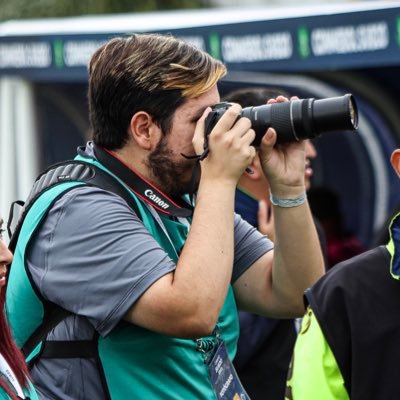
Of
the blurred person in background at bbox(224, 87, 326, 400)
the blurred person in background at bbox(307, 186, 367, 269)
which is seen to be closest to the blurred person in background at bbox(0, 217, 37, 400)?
the blurred person in background at bbox(224, 87, 326, 400)

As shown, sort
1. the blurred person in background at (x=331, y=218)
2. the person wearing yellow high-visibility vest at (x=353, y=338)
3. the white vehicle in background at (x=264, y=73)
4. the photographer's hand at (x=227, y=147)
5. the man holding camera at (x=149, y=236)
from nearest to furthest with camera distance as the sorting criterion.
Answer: the person wearing yellow high-visibility vest at (x=353, y=338) < the man holding camera at (x=149, y=236) < the photographer's hand at (x=227, y=147) < the white vehicle in background at (x=264, y=73) < the blurred person in background at (x=331, y=218)

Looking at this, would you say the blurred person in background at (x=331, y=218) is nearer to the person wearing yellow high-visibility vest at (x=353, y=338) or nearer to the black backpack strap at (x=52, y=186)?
the black backpack strap at (x=52, y=186)

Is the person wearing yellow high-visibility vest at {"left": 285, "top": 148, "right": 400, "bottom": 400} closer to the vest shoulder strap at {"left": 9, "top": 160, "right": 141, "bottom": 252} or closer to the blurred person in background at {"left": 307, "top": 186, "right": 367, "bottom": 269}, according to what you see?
the vest shoulder strap at {"left": 9, "top": 160, "right": 141, "bottom": 252}

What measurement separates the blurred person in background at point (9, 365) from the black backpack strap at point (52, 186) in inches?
2.8

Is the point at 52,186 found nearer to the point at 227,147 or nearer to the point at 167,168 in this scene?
the point at 167,168

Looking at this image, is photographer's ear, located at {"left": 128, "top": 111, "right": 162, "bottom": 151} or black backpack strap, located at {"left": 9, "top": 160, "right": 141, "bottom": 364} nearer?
black backpack strap, located at {"left": 9, "top": 160, "right": 141, "bottom": 364}

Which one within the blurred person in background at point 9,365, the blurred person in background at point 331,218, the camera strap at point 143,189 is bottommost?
the blurred person in background at point 331,218

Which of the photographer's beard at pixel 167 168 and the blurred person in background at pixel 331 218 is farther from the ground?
the photographer's beard at pixel 167 168

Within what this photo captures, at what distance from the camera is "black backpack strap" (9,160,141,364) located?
7.87 ft

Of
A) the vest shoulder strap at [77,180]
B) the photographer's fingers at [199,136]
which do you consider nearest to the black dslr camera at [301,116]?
the photographer's fingers at [199,136]

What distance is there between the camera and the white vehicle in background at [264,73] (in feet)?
17.6

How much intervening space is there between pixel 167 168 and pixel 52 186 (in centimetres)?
28

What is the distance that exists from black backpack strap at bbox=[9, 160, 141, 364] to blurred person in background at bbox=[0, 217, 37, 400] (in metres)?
0.07

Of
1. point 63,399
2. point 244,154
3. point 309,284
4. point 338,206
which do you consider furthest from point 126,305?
point 338,206
